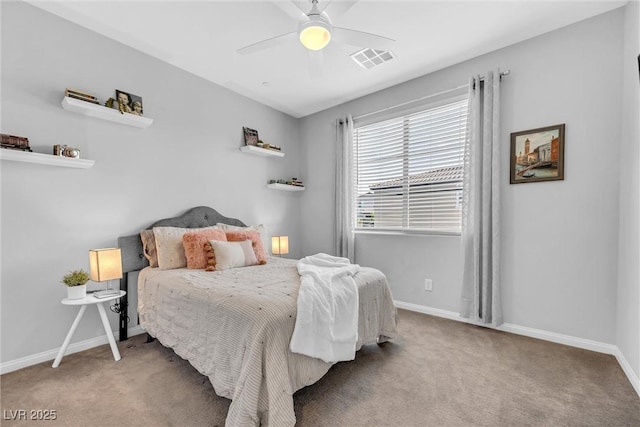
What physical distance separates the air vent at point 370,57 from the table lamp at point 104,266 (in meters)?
2.96

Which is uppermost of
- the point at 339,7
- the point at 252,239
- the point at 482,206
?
the point at 339,7

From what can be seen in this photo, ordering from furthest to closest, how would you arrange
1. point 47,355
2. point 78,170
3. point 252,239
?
point 252,239 < point 78,170 < point 47,355

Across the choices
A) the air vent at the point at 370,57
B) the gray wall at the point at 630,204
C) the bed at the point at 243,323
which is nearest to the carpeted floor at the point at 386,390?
the bed at the point at 243,323

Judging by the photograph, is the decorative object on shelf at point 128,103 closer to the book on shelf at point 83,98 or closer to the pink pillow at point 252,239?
the book on shelf at point 83,98

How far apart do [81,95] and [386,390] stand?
3.33 metres

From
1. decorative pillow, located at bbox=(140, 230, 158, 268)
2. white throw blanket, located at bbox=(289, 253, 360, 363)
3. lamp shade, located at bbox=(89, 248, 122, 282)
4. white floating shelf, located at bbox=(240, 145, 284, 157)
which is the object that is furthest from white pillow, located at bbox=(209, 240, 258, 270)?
white floating shelf, located at bbox=(240, 145, 284, 157)

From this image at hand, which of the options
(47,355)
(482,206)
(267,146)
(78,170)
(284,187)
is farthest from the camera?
(284,187)

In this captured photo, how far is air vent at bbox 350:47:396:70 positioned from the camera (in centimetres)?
293

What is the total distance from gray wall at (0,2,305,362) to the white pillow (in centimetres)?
86

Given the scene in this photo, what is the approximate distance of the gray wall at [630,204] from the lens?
1.97 metres

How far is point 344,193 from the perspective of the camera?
13.4 ft

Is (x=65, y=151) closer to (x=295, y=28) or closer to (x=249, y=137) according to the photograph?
(x=249, y=137)

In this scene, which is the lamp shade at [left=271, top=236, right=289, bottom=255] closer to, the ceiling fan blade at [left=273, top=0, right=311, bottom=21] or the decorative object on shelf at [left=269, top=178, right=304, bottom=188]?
the decorative object on shelf at [left=269, top=178, right=304, bottom=188]

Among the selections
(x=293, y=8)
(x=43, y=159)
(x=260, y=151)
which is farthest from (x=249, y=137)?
(x=43, y=159)
